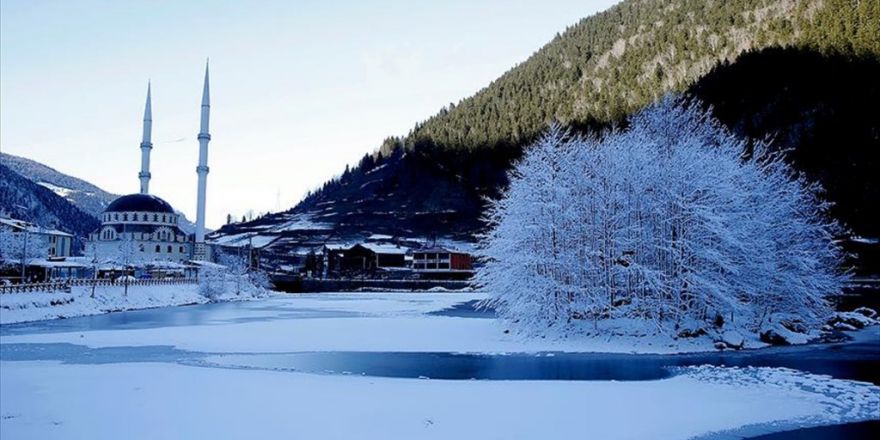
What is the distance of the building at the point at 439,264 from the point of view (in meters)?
124

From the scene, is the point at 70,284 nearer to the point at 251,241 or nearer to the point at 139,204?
the point at 139,204

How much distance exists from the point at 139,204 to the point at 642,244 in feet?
426

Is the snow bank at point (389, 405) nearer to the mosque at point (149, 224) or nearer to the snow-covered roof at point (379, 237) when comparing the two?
the mosque at point (149, 224)

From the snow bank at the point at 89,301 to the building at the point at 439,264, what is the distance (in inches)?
1783

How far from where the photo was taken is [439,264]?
12612cm

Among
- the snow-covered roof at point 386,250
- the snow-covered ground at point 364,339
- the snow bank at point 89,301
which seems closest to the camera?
the snow-covered ground at point 364,339

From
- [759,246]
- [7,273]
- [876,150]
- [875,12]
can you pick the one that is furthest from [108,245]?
[875,12]

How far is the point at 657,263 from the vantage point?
3566 centimetres

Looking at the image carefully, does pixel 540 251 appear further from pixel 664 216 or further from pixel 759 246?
pixel 759 246

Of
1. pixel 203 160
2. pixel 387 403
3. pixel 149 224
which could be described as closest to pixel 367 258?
pixel 203 160

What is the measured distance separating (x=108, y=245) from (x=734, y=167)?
12857 cm

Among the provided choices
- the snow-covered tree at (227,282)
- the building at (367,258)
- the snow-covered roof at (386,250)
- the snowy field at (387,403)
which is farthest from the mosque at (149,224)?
the snowy field at (387,403)

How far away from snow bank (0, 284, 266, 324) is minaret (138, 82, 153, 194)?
68.3 metres

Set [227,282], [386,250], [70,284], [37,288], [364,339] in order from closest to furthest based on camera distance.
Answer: [364,339], [37,288], [70,284], [227,282], [386,250]
